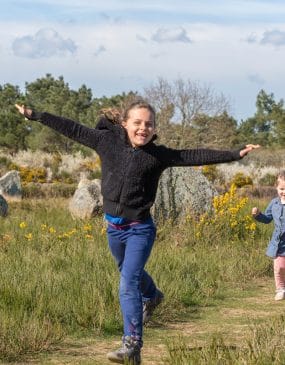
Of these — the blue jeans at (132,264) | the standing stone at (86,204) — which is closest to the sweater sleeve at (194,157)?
the blue jeans at (132,264)

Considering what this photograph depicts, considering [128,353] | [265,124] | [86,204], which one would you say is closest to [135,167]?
[128,353]

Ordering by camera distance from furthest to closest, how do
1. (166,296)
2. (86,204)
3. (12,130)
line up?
(12,130)
(86,204)
(166,296)

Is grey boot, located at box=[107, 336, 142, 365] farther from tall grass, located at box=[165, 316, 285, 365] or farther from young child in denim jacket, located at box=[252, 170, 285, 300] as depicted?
young child in denim jacket, located at box=[252, 170, 285, 300]

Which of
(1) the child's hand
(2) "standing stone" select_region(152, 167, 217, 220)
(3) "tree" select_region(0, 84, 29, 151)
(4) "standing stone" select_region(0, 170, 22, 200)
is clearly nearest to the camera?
(1) the child's hand

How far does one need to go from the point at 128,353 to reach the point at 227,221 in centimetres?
619

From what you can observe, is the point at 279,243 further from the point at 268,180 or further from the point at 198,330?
the point at 268,180

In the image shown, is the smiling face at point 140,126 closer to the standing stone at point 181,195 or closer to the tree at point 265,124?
the standing stone at point 181,195

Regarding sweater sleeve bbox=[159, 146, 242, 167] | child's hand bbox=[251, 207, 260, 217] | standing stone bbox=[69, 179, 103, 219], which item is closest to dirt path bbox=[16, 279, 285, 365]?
child's hand bbox=[251, 207, 260, 217]

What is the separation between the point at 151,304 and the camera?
237 inches

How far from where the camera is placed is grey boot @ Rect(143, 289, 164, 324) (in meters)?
6.00

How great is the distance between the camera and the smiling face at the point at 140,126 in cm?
519

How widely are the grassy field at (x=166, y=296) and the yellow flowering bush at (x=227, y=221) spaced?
0.02m

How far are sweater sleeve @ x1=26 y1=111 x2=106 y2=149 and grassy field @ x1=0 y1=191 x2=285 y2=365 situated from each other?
1.34 m

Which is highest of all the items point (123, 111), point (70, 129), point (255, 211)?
point (123, 111)
